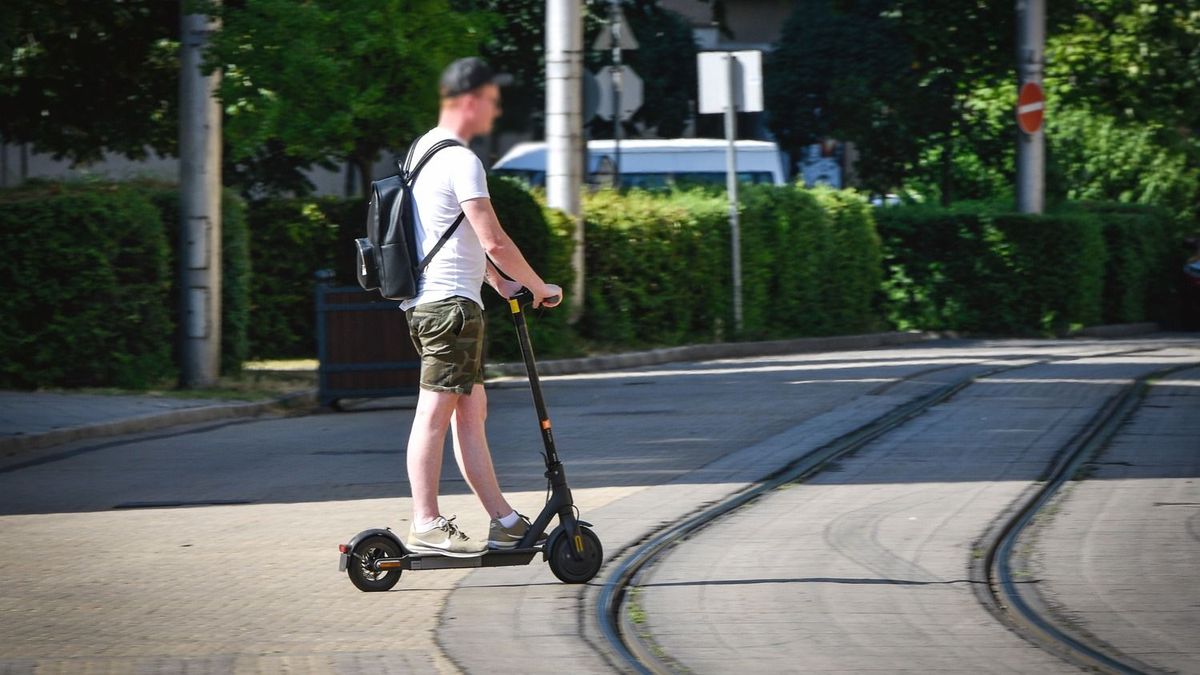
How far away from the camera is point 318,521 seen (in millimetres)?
8305

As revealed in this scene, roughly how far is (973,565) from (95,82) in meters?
13.6

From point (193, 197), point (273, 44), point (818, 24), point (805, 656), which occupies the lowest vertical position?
point (805, 656)

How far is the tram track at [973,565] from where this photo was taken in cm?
552

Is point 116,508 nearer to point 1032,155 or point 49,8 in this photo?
point 49,8

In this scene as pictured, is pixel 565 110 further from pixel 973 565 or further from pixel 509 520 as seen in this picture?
pixel 509 520

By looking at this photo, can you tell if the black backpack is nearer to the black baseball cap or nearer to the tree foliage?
the black baseball cap

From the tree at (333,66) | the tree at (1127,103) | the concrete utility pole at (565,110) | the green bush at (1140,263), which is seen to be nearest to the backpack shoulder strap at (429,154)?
the tree at (333,66)

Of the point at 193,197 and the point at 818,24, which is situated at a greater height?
the point at 818,24

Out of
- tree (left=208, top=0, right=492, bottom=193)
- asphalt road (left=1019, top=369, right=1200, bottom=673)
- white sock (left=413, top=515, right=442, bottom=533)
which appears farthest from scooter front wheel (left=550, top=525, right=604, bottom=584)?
tree (left=208, top=0, right=492, bottom=193)

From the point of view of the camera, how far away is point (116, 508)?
29.0 ft

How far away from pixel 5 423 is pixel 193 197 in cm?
347

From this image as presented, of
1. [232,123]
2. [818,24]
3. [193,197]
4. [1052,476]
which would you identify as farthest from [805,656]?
[818,24]

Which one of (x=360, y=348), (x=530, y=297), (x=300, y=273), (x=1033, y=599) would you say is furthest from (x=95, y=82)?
(x=1033, y=599)

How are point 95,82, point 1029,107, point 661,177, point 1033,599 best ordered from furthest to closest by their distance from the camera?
point 661,177 < point 1029,107 < point 95,82 < point 1033,599
